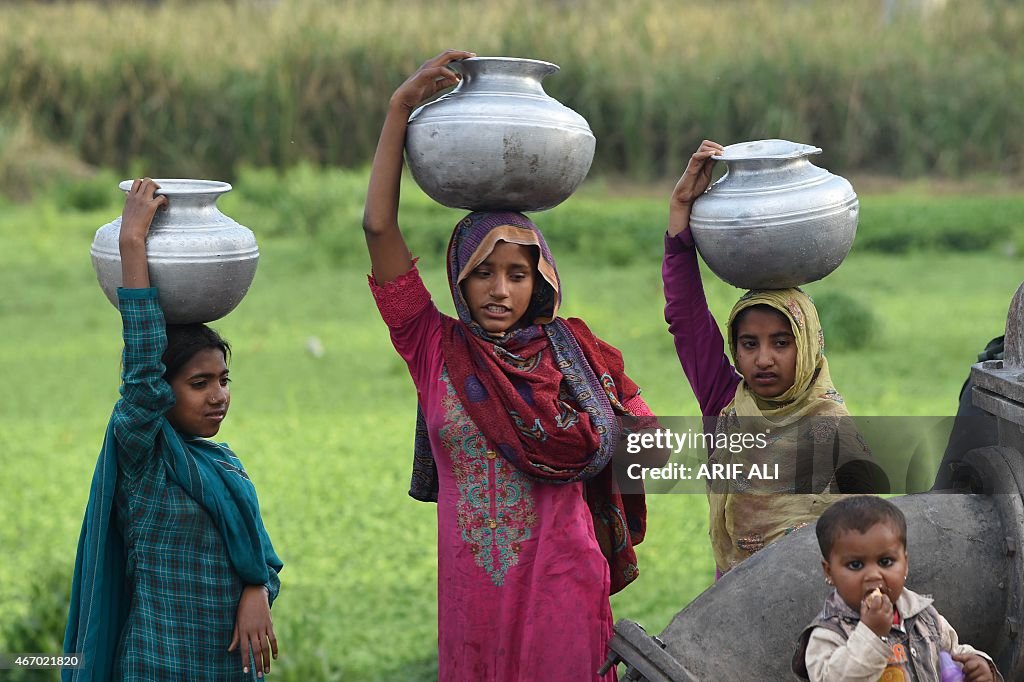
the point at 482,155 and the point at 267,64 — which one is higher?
the point at 482,155

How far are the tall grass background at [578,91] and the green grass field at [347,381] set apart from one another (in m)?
1.15

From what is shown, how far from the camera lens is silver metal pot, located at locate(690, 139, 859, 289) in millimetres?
2742

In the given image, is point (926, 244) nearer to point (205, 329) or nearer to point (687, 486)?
point (687, 486)

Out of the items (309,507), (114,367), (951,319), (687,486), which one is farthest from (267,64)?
(687,486)

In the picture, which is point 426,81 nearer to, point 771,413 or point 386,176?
point 386,176

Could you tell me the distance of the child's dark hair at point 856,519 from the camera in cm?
230

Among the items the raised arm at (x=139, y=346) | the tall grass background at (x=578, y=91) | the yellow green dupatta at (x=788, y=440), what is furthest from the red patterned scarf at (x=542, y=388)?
the tall grass background at (x=578, y=91)

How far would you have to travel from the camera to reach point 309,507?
5.81m

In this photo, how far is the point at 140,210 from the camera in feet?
8.97

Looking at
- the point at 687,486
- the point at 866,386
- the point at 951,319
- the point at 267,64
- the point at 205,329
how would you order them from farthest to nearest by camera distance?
the point at 267,64 < the point at 951,319 < the point at 866,386 < the point at 687,486 < the point at 205,329

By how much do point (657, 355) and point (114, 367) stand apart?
3175mm

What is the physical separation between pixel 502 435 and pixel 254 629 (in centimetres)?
64

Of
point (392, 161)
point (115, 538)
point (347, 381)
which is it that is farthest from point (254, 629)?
point (347, 381)

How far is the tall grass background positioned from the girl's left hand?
34.9 feet
